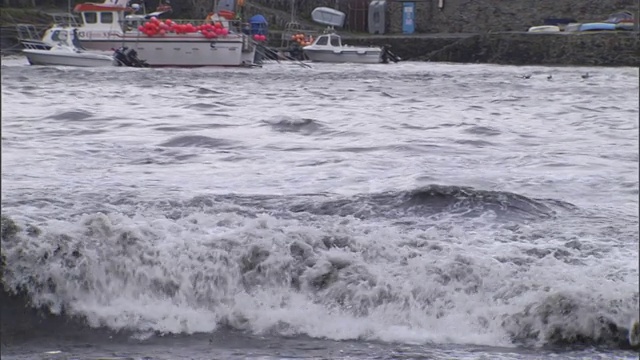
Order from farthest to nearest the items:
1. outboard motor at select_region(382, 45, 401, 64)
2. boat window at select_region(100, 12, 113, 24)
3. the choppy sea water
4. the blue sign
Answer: the blue sign, outboard motor at select_region(382, 45, 401, 64), boat window at select_region(100, 12, 113, 24), the choppy sea water

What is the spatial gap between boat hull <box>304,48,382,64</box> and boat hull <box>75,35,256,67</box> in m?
7.62

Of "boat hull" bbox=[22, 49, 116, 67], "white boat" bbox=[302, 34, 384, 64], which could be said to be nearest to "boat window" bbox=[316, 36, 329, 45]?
"white boat" bbox=[302, 34, 384, 64]

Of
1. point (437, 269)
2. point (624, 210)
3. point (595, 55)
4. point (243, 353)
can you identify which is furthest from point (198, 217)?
point (595, 55)

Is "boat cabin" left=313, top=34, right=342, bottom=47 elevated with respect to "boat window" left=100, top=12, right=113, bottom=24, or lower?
lower

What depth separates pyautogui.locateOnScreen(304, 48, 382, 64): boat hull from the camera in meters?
36.4

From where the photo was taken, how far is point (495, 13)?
4650 centimetres

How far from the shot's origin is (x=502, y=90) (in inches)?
775

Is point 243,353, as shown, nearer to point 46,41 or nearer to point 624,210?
point 624,210

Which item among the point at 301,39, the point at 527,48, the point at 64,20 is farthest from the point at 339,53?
the point at 64,20

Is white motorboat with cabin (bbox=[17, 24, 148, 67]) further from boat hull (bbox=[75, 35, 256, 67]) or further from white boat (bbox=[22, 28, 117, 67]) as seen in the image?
boat hull (bbox=[75, 35, 256, 67])

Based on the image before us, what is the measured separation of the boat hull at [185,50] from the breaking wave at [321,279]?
76.4 ft

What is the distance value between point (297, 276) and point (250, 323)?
0.52 meters

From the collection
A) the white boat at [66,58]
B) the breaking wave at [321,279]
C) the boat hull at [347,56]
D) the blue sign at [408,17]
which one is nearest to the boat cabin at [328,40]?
the boat hull at [347,56]

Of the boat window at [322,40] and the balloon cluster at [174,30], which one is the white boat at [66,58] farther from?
the boat window at [322,40]
